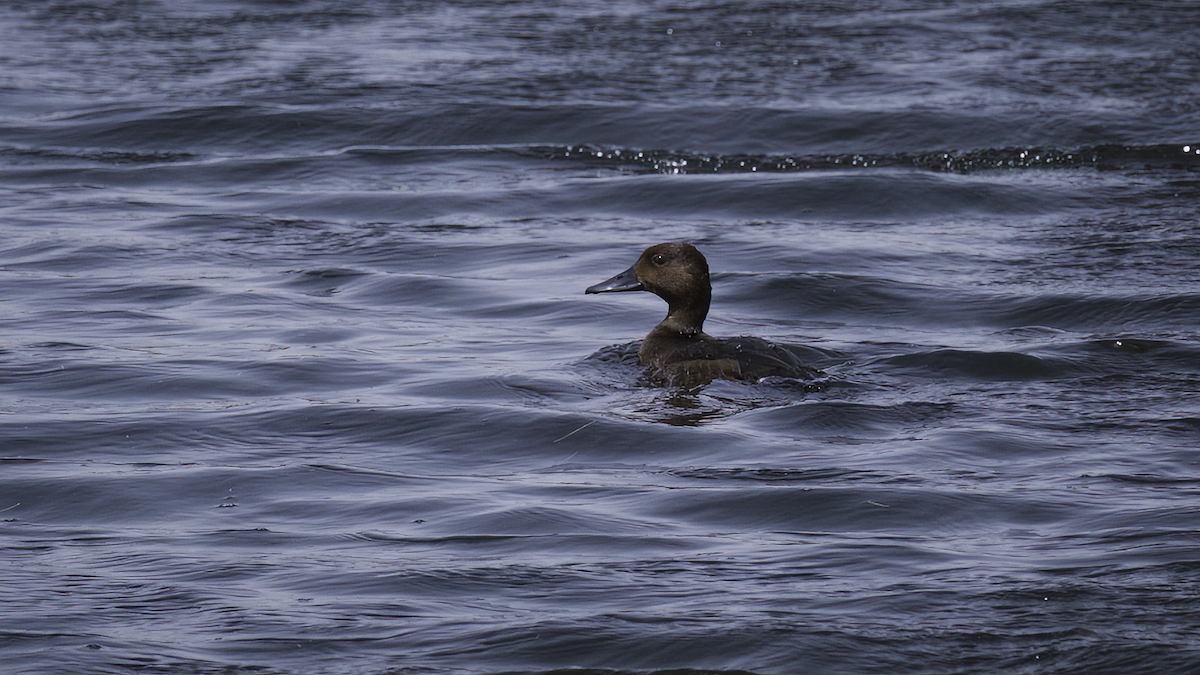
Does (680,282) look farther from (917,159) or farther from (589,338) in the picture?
(917,159)

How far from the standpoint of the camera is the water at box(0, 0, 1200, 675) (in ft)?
16.7

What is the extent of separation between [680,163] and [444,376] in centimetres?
602

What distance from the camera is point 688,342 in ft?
27.8

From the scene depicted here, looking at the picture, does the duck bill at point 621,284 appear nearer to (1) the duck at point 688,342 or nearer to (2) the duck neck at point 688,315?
(1) the duck at point 688,342

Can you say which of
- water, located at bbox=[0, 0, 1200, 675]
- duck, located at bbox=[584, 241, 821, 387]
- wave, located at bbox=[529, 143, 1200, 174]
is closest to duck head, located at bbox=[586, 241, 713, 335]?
duck, located at bbox=[584, 241, 821, 387]

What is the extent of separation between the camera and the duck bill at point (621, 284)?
9.11m

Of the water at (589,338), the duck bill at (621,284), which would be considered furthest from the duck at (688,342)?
the water at (589,338)

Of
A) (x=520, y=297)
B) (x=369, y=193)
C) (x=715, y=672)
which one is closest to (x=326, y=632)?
(x=715, y=672)

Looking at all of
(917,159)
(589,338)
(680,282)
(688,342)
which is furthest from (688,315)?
(917,159)

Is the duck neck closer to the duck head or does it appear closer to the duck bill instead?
the duck head

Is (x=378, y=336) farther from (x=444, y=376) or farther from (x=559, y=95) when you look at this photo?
(x=559, y=95)

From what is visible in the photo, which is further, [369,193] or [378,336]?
[369,193]

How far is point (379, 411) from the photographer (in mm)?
7594

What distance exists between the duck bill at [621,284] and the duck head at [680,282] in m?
0.07
